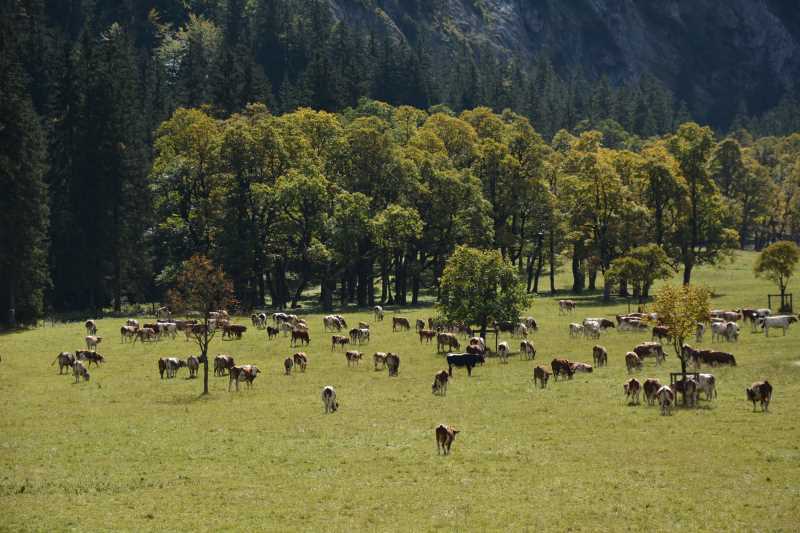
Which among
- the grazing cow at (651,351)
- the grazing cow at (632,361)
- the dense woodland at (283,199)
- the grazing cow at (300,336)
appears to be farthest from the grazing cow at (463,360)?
the dense woodland at (283,199)

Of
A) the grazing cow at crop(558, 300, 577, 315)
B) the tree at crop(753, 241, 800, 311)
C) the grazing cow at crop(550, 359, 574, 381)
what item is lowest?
the grazing cow at crop(550, 359, 574, 381)

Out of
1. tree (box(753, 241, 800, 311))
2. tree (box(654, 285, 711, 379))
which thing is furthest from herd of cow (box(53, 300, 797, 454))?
tree (box(753, 241, 800, 311))

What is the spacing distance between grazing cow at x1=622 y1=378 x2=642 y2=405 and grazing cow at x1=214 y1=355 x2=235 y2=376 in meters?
22.3

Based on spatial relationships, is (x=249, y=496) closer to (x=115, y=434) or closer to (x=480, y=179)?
(x=115, y=434)

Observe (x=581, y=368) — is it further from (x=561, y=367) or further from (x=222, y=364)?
(x=222, y=364)

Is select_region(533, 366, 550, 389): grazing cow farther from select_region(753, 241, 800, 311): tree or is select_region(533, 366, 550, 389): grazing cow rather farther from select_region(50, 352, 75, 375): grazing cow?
select_region(753, 241, 800, 311): tree

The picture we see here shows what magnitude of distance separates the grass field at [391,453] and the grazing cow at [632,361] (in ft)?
2.52

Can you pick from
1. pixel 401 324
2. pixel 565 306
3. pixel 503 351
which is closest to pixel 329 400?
pixel 503 351

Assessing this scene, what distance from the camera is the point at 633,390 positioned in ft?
135

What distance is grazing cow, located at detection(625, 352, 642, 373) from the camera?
160 feet

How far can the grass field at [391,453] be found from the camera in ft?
80.7

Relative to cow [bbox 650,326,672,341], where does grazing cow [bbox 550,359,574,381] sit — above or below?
below

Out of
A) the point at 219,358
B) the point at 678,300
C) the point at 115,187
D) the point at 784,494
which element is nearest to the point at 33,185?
the point at 115,187

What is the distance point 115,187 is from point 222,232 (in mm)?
12326
